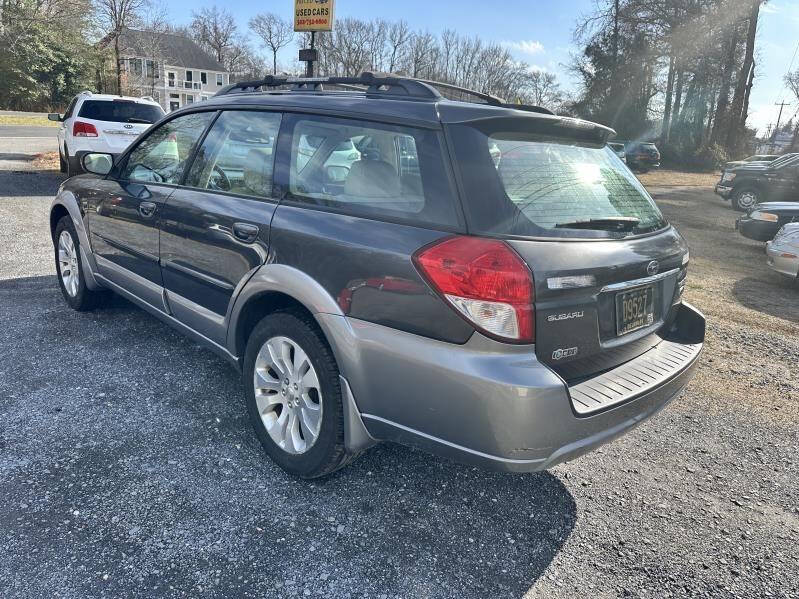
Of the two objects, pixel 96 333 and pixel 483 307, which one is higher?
pixel 483 307

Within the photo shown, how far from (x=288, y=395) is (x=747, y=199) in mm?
17846

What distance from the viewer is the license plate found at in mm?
2365

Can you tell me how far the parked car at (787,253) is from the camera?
6.96 m

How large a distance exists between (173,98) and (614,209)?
77284 millimetres

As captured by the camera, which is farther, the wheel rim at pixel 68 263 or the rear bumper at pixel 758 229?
the rear bumper at pixel 758 229

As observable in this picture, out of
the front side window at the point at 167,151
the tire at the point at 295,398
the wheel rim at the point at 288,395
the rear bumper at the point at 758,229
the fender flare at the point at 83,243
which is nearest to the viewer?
the tire at the point at 295,398

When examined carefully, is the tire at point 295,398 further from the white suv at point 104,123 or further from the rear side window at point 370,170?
the white suv at point 104,123

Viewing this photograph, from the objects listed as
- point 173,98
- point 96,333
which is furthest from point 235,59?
point 96,333

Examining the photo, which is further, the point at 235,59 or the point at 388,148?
the point at 235,59

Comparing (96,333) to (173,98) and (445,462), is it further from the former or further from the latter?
(173,98)

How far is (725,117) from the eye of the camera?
31953 mm

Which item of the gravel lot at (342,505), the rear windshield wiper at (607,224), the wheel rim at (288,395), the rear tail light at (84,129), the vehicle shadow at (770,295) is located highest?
the rear tail light at (84,129)

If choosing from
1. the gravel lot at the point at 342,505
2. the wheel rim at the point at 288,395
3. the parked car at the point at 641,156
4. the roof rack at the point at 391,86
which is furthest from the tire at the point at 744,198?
the wheel rim at the point at 288,395

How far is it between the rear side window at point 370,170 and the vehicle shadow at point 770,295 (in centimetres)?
542
